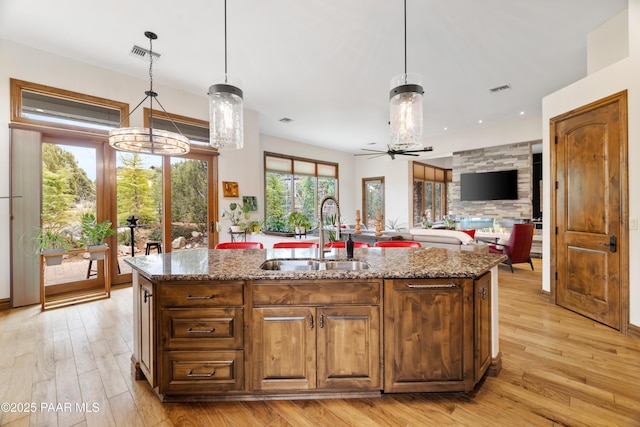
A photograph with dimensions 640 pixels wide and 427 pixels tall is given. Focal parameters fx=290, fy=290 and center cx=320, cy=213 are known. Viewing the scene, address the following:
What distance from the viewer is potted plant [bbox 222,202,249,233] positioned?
559 cm

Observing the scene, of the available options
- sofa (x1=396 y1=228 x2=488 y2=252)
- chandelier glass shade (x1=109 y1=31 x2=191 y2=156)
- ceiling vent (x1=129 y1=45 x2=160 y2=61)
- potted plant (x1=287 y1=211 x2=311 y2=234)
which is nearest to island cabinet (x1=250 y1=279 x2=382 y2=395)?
chandelier glass shade (x1=109 y1=31 x2=191 y2=156)

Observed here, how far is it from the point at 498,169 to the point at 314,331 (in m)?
7.25

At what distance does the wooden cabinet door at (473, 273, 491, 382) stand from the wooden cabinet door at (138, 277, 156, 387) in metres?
2.09

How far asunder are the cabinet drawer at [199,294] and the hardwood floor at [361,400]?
675mm

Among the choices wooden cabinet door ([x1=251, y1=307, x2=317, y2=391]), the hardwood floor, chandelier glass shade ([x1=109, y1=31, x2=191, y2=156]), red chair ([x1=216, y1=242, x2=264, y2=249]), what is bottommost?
the hardwood floor

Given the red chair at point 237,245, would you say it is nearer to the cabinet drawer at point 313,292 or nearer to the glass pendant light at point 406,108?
the cabinet drawer at point 313,292

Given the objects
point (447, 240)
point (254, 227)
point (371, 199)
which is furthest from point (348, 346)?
point (371, 199)

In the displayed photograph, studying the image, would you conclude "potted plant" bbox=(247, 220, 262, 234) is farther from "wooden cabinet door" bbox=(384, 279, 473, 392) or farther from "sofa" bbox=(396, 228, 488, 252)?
"wooden cabinet door" bbox=(384, 279, 473, 392)

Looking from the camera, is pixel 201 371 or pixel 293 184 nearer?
pixel 201 371

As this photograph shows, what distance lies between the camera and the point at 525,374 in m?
2.17

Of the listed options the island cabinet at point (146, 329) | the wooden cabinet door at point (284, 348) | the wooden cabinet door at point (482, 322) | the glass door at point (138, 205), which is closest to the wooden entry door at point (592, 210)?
the wooden cabinet door at point (482, 322)

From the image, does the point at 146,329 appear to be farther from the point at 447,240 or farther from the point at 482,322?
the point at 447,240

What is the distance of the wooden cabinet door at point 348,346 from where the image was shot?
182 centimetres

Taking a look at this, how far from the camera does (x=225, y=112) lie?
220cm
